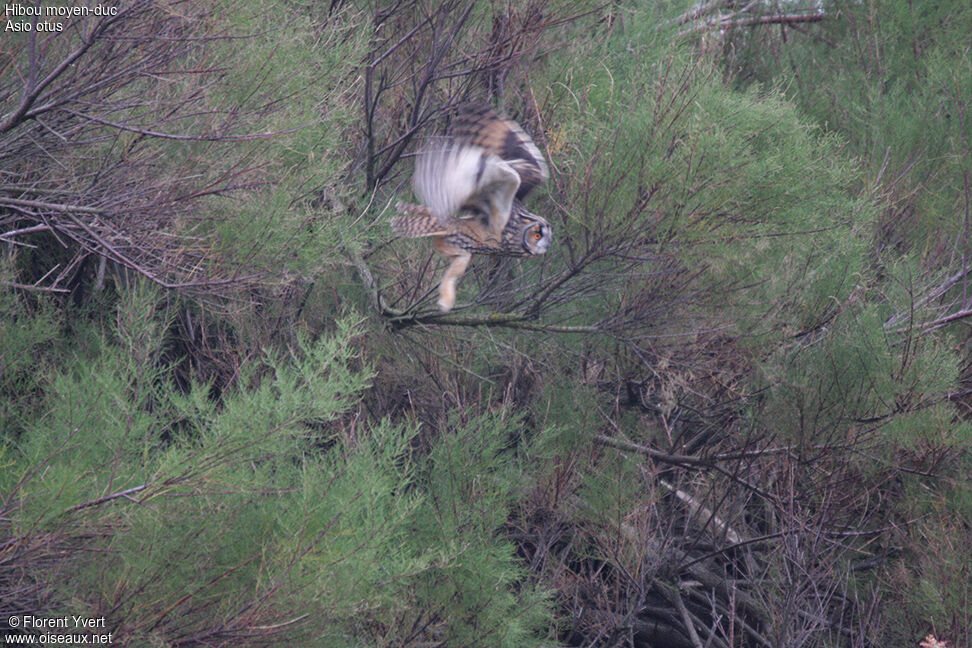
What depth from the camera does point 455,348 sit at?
6258 millimetres

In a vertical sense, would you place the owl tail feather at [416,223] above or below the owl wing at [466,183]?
below

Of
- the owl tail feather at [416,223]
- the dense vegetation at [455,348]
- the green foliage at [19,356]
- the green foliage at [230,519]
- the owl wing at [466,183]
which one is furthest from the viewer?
the green foliage at [19,356]

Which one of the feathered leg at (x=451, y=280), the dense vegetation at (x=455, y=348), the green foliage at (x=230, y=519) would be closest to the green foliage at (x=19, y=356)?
the dense vegetation at (x=455, y=348)

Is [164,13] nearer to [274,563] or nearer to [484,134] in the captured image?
[484,134]

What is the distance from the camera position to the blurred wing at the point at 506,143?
11.3 feet

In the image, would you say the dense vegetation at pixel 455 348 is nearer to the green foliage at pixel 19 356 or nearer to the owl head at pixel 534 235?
the green foliage at pixel 19 356

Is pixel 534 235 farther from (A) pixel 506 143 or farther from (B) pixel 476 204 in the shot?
(A) pixel 506 143

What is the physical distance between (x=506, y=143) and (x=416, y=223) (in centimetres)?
42

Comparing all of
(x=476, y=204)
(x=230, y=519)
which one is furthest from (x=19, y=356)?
(x=476, y=204)

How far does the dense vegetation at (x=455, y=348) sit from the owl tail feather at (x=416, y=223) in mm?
1116

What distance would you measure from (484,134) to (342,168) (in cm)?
181

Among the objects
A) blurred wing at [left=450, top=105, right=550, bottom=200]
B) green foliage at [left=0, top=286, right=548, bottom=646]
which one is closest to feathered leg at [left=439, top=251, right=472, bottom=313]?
blurred wing at [left=450, top=105, right=550, bottom=200]

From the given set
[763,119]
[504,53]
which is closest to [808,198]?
[763,119]

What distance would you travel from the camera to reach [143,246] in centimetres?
442
